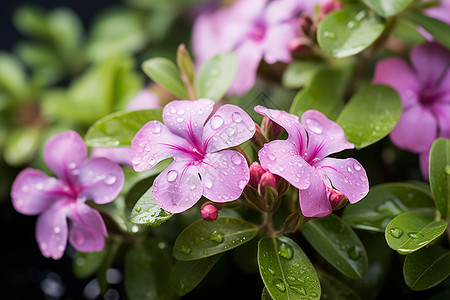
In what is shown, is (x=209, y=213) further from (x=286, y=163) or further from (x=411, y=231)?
(x=411, y=231)

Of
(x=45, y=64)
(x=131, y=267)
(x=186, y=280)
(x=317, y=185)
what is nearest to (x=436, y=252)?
(x=317, y=185)

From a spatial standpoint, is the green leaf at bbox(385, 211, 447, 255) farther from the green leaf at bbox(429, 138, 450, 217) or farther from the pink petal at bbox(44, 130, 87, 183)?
the pink petal at bbox(44, 130, 87, 183)

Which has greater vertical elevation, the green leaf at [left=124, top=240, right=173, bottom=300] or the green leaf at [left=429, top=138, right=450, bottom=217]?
the green leaf at [left=429, top=138, right=450, bottom=217]

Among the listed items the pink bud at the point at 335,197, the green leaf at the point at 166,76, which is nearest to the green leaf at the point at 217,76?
the green leaf at the point at 166,76

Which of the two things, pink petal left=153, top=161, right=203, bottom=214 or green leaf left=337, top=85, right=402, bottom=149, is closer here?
pink petal left=153, top=161, right=203, bottom=214

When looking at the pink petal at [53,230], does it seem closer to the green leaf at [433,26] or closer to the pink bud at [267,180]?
the pink bud at [267,180]

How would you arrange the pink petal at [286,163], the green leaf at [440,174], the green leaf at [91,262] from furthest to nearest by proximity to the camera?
the green leaf at [91,262]
the green leaf at [440,174]
the pink petal at [286,163]

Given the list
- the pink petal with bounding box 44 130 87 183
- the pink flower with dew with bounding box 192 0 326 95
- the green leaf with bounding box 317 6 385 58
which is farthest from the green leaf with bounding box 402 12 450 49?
the pink petal with bounding box 44 130 87 183
